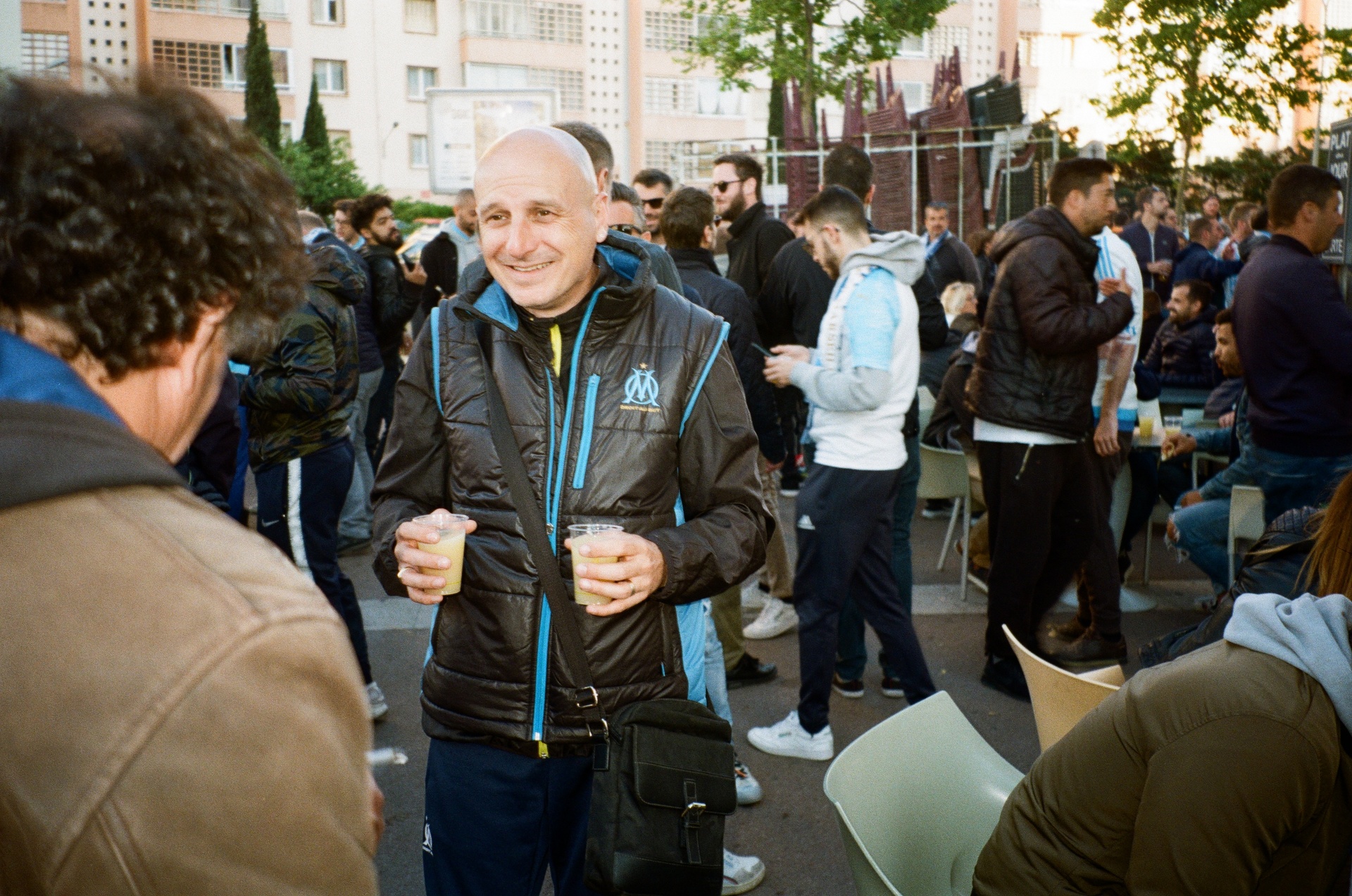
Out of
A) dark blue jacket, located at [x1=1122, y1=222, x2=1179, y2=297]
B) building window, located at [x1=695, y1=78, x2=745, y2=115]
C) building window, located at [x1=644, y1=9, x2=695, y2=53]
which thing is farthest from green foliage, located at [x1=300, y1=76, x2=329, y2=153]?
dark blue jacket, located at [x1=1122, y1=222, x2=1179, y2=297]

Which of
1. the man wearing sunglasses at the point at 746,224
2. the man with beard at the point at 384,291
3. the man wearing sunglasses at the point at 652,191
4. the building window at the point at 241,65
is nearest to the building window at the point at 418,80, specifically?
the building window at the point at 241,65

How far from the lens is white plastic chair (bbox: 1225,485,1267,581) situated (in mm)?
5133

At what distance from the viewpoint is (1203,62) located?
17.4 metres

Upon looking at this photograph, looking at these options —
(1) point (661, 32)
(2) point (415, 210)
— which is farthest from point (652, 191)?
(1) point (661, 32)

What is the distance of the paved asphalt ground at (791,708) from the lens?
372 centimetres

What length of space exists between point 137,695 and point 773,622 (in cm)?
513

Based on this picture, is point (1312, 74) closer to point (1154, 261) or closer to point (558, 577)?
point (1154, 261)

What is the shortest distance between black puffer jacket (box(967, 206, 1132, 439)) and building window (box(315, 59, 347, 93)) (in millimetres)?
41428

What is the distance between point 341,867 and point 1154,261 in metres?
14.4

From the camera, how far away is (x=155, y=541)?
93 centimetres

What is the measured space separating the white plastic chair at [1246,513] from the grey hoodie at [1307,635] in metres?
3.57

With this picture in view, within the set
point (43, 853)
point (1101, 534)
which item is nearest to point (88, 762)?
point (43, 853)

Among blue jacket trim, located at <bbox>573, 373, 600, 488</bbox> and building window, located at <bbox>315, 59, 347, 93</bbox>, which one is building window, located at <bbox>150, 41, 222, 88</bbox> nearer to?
building window, located at <bbox>315, 59, 347, 93</bbox>

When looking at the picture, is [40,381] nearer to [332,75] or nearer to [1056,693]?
[1056,693]
